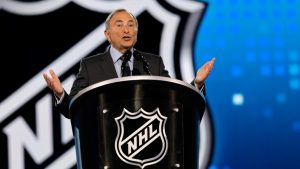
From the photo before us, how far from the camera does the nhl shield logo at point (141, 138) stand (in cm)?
188

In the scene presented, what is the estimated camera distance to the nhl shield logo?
6.17ft

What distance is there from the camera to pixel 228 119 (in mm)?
3629

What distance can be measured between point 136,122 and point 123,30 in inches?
21.3

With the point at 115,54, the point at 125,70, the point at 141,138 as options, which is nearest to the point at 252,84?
the point at 115,54

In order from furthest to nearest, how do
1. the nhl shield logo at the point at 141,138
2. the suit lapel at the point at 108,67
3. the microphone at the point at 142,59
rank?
the suit lapel at the point at 108,67
the microphone at the point at 142,59
the nhl shield logo at the point at 141,138

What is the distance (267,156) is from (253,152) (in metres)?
0.07

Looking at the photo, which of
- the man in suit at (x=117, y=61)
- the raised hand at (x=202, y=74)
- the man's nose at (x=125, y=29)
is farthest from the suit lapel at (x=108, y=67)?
the raised hand at (x=202, y=74)

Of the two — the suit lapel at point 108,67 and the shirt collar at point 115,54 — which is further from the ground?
the shirt collar at point 115,54

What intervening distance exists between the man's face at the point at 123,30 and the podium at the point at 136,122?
472mm

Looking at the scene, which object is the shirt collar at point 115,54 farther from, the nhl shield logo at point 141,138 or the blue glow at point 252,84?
the blue glow at point 252,84

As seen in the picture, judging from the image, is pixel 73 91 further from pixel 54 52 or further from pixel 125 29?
pixel 54 52

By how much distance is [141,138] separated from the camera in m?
1.89

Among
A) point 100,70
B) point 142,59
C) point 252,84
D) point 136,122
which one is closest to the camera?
point 136,122

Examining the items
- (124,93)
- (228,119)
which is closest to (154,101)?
(124,93)
